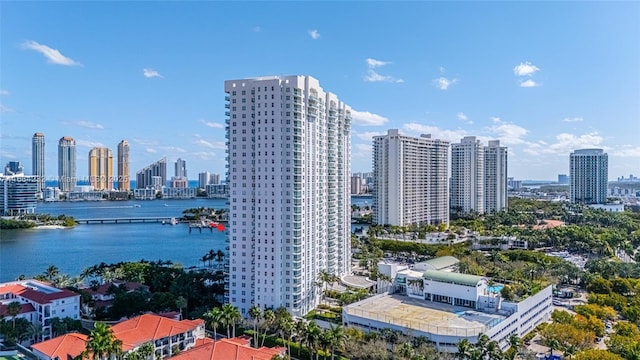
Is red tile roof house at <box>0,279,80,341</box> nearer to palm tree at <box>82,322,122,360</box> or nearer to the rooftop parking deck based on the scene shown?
palm tree at <box>82,322,122,360</box>

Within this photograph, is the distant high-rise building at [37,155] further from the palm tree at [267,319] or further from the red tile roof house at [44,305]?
the palm tree at [267,319]

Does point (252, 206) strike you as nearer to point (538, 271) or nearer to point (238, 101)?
point (238, 101)

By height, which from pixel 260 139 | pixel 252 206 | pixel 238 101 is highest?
pixel 238 101

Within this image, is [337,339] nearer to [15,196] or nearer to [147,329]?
[147,329]

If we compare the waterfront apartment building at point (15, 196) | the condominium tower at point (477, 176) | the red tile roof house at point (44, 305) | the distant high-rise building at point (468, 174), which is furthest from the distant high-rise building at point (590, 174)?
the waterfront apartment building at point (15, 196)

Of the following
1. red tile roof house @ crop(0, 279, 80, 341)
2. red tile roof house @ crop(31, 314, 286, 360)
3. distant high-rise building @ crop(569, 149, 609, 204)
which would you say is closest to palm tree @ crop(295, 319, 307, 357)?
red tile roof house @ crop(31, 314, 286, 360)

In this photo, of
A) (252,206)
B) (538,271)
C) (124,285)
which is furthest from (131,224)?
(538,271)

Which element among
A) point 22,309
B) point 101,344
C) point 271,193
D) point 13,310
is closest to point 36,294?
point 22,309
